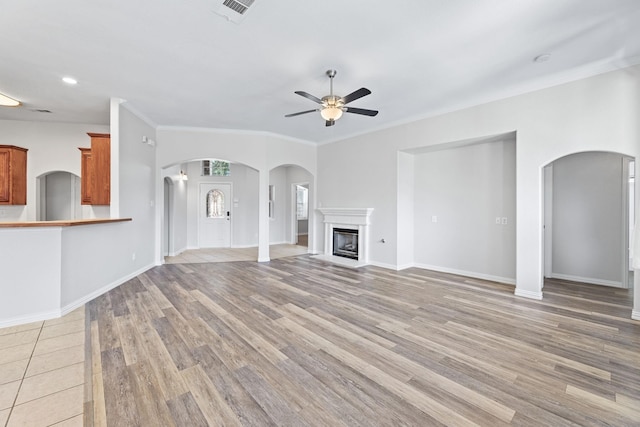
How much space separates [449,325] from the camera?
2857mm

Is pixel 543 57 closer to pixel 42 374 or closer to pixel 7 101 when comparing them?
pixel 42 374

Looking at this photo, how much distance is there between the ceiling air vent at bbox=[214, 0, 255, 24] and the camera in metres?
2.26

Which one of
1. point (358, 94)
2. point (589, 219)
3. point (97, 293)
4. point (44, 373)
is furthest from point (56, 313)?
point (589, 219)

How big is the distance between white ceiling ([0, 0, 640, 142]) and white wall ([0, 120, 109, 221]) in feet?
3.21

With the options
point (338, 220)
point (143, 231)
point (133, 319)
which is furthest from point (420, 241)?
point (143, 231)

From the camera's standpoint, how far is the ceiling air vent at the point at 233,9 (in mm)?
2258

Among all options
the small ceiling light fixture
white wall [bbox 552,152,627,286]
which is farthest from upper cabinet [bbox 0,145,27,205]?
white wall [bbox 552,152,627,286]

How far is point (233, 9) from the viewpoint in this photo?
7.66 ft

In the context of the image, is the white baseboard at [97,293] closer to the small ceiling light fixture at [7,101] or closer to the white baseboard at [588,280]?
the small ceiling light fixture at [7,101]

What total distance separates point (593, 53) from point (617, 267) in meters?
3.37

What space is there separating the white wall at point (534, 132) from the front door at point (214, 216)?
4957mm

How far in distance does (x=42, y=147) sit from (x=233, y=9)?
567 centimetres

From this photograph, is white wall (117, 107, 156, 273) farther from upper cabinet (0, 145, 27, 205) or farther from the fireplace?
the fireplace

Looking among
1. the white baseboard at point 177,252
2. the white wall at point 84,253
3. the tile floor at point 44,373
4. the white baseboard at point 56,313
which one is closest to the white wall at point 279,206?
the white baseboard at point 177,252
